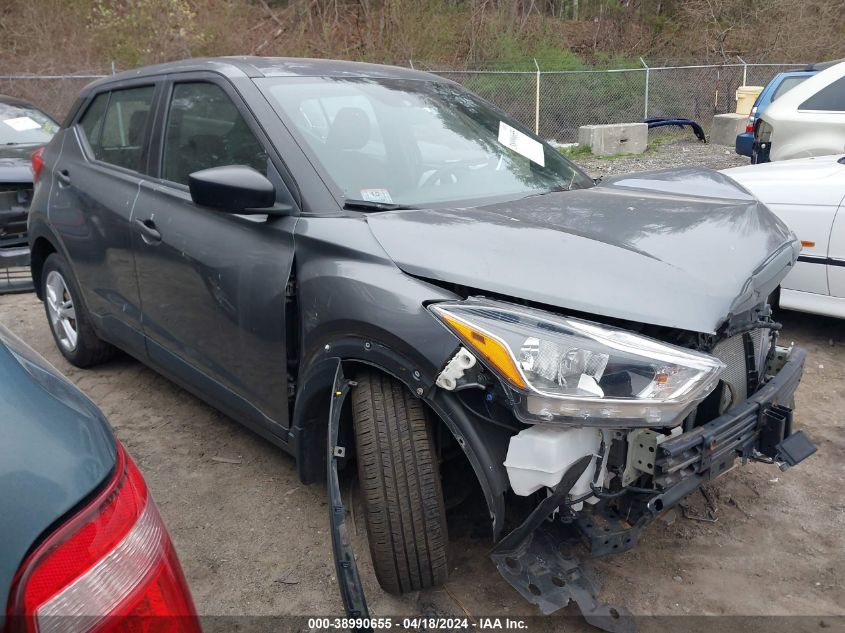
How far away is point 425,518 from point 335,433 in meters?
0.39

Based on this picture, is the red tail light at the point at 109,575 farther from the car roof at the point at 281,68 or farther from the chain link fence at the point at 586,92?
the chain link fence at the point at 586,92

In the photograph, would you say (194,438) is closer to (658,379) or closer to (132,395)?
(132,395)

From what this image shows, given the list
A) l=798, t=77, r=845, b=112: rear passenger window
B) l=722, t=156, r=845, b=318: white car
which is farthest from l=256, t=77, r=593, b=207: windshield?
l=798, t=77, r=845, b=112: rear passenger window

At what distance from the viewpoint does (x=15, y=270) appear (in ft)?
20.7

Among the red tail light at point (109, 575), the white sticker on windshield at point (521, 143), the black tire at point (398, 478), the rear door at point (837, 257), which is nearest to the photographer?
the red tail light at point (109, 575)

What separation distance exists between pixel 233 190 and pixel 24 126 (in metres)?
6.31

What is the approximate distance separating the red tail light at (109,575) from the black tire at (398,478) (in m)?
1.05

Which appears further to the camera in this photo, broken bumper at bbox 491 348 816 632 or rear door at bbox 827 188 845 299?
rear door at bbox 827 188 845 299

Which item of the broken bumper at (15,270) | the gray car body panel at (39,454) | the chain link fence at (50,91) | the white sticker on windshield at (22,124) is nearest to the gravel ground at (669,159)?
the white sticker on windshield at (22,124)

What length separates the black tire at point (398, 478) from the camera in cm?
228

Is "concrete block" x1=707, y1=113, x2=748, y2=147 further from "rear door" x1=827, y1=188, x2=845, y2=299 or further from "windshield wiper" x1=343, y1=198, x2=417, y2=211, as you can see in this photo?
"windshield wiper" x1=343, y1=198, x2=417, y2=211

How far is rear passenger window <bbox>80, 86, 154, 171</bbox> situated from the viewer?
3.60 metres

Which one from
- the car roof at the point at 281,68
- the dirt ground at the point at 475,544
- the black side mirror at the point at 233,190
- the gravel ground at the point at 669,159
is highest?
the car roof at the point at 281,68

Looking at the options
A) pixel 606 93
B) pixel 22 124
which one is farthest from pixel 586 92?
pixel 22 124
